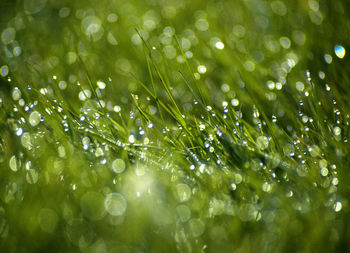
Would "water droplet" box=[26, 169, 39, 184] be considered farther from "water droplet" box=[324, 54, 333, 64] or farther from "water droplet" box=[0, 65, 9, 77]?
"water droplet" box=[324, 54, 333, 64]

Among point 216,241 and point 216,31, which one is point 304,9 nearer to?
point 216,31

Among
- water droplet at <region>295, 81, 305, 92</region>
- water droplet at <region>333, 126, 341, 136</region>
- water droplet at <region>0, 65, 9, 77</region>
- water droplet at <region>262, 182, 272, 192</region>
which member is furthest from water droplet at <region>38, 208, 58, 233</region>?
water droplet at <region>0, 65, 9, 77</region>

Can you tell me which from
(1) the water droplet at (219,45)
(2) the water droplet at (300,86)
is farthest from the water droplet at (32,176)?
(1) the water droplet at (219,45)

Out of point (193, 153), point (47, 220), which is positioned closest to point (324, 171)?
point (193, 153)

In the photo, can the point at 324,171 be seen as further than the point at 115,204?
Yes

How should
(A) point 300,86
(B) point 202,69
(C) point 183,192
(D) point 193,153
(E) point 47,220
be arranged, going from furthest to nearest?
(B) point 202,69, (A) point 300,86, (D) point 193,153, (C) point 183,192, (E) point 47,220

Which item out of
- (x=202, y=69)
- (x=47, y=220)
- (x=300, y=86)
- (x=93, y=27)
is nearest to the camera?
(x=47, y=220)

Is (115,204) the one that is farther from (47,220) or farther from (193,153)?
(193,153)

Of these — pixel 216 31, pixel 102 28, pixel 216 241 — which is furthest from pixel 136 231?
pixel 102 28
